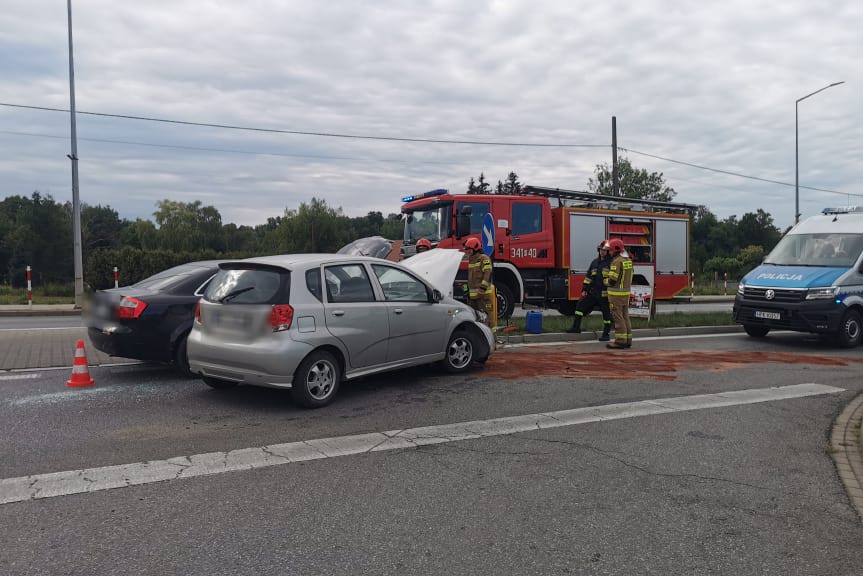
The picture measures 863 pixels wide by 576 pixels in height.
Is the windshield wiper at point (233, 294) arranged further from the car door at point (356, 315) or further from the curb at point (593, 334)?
the curb at point (593, 334)

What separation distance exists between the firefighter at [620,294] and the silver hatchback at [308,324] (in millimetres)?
4247

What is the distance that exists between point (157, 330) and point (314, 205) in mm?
69962

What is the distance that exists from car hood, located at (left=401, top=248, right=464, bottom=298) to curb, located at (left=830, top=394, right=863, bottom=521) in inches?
218

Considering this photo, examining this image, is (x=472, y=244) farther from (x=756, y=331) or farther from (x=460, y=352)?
(x=756, y=331)

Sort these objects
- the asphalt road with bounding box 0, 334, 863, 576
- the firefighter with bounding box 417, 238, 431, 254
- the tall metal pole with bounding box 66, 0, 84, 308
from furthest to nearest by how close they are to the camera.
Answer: the tall metal pole with bounding box 66, 0, 84, 308 → the firefighter with bounding box 417, 238, 431, 254 → the asphalt road with bounding box 0, 334, 863, 576

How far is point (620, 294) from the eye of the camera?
10875 millimetres

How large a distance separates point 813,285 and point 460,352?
6817 millimetres

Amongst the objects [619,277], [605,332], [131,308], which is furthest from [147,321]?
[605,332]

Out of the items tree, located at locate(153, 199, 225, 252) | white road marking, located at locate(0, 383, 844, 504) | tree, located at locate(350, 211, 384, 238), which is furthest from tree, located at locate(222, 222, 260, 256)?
white road marking, located at locate(0, 383, 844, 504)

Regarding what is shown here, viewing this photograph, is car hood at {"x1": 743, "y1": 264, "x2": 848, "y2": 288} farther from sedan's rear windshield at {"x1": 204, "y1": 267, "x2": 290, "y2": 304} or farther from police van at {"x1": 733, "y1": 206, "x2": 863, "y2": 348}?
sedan's rear windshield at {"x1": 204, "y1": 267, "x2": 290, "y2": 304}

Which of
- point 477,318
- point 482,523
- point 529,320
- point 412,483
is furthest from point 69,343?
point 482,523

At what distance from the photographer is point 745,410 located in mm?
6645

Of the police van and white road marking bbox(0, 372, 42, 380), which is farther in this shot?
the police van

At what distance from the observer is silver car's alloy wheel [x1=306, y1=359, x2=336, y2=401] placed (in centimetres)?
652
